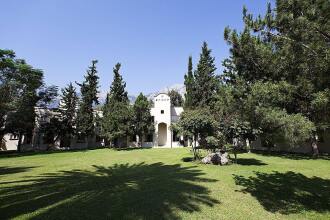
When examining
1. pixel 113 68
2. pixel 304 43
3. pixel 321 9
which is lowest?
pixel 304 43

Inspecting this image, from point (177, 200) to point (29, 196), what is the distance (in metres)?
5.49

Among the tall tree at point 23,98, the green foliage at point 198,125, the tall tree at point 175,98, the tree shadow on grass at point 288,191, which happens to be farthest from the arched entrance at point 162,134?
the tree shadow on grass at point 288,191

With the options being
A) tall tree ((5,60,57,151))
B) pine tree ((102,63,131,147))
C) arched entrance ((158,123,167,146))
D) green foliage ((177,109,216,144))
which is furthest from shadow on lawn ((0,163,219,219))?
arched entrance ((158,123,167,146))

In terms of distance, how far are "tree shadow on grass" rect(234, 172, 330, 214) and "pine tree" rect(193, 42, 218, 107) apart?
2569 centimetres

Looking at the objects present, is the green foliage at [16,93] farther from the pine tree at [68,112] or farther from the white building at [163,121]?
the white building at [163,121]

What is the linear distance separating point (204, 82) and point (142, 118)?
1210cm

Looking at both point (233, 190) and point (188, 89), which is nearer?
point (233, 190)

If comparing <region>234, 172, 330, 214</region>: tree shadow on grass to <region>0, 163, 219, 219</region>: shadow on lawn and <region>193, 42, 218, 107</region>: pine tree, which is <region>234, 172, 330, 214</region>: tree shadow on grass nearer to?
<region>0, 163, 219, 219</region>: shadow on lawn

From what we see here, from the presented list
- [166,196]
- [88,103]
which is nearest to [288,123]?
[166,196]

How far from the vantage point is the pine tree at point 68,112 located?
128 ft

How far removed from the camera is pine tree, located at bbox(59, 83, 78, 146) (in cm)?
3888

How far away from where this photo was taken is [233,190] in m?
9.94

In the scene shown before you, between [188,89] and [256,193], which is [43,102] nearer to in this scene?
[188,89]

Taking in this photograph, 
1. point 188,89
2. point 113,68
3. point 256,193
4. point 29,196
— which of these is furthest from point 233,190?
point 113,68
